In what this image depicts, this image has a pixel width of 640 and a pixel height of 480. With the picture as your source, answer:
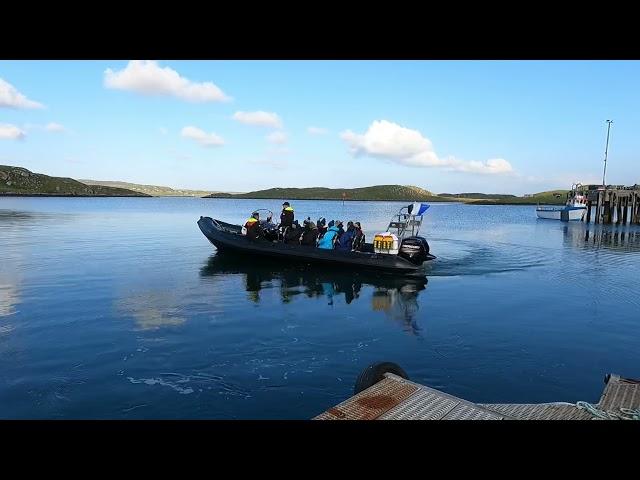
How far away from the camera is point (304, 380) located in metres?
8.59

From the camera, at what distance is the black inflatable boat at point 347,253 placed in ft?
60.3

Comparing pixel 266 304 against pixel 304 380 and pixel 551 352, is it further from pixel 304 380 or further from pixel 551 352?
pixel 551 352

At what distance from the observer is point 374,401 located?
5.47 metres

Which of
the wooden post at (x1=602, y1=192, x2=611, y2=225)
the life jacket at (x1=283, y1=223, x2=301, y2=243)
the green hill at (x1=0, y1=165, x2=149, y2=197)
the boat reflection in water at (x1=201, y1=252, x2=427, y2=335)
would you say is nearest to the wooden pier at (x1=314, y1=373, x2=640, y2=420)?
the boat reflection in water at (x1=201, y1=252, x2=427, y2=335)

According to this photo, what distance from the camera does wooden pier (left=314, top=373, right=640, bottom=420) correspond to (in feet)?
16.7

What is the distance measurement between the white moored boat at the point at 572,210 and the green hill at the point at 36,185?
487ft

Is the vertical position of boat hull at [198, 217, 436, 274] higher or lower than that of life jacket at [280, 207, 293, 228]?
lower

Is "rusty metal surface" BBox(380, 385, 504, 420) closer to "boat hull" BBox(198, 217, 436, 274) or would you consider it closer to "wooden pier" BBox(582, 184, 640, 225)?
"boat hull" BBox(198, 217, 436, 274)

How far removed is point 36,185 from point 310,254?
584 ft

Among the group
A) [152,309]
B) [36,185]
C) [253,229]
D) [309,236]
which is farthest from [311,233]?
[36,185]

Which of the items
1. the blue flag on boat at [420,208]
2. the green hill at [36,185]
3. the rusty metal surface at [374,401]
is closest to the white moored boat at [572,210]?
the blue flag on boat at [420,208]

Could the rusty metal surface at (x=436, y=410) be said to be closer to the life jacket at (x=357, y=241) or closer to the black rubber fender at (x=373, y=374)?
the black rubber fender at (x=373, y=374)

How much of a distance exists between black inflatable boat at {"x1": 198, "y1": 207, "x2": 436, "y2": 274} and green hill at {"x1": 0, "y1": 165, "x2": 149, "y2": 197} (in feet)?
497
